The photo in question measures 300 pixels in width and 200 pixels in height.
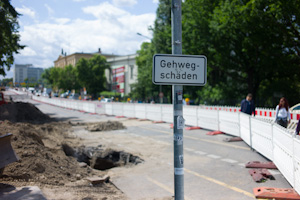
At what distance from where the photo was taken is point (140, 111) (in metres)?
24.8

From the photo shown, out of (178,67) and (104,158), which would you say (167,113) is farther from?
(178,67)

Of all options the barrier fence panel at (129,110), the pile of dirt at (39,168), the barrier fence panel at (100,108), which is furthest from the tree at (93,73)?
the pile of dirt at (39,168)

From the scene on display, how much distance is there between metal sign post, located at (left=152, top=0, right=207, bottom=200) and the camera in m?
3.76

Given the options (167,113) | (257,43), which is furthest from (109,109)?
(257,43)

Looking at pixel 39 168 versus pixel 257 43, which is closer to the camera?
pixel 39 168

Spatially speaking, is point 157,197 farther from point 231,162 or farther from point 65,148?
point 65,148

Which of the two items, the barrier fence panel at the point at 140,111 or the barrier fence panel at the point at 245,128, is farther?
the barrier fence panel at the point at 140,111

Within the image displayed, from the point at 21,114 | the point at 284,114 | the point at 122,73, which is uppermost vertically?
the point at 122,73

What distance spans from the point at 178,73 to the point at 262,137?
22.0ft

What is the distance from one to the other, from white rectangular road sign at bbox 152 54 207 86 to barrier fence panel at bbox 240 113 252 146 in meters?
7.91

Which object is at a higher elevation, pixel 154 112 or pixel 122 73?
pixel 122 73

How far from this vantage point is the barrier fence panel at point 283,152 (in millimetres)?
6400

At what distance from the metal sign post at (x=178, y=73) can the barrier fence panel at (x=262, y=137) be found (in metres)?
5.63

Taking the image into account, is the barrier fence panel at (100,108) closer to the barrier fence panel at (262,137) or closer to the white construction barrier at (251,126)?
the white construction barrier at (251,126)
